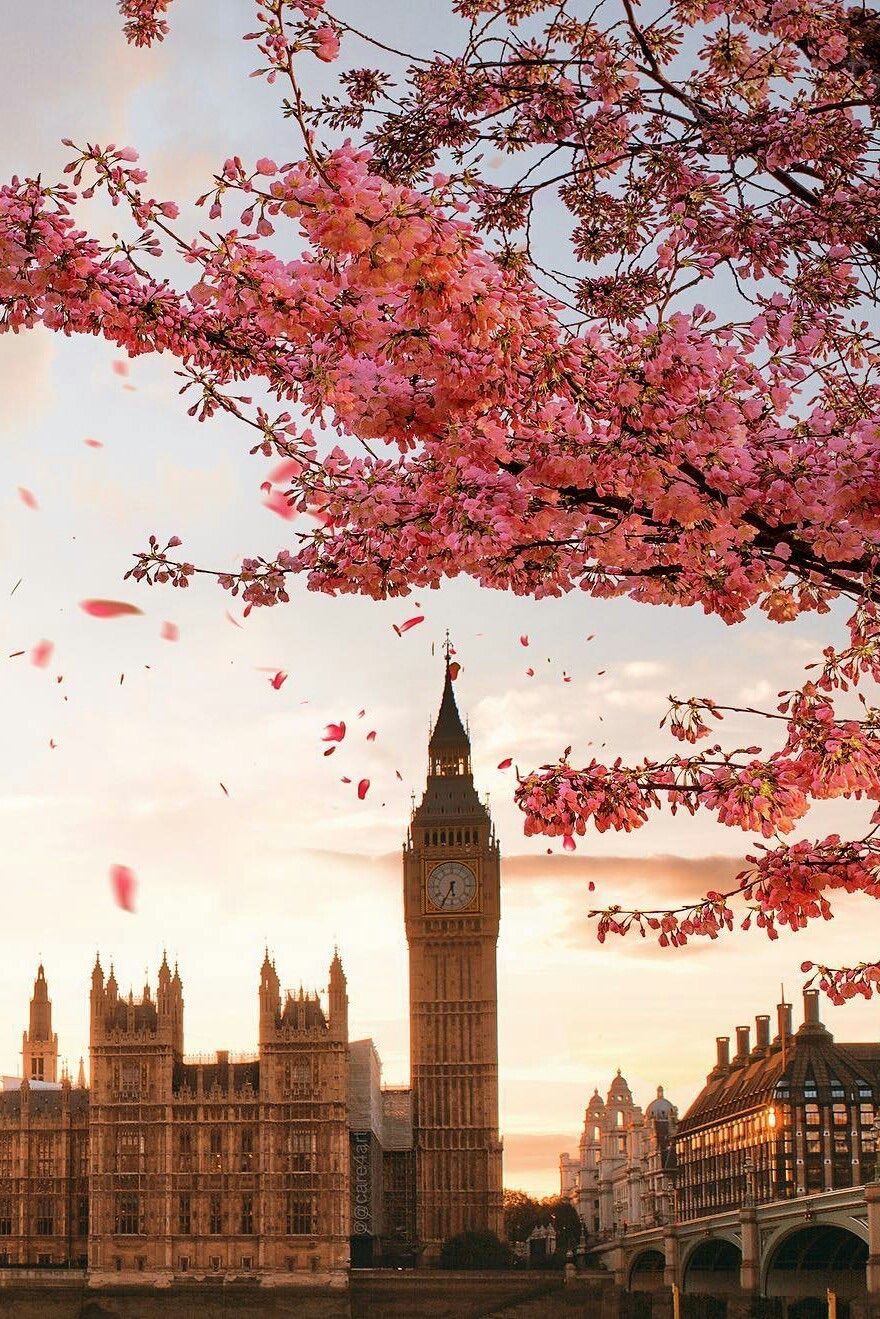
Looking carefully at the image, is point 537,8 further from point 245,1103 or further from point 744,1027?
point 744,1027

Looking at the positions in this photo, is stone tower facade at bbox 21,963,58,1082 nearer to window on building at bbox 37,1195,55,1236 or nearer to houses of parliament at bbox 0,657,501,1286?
houses of parliament at bbox 0,657,501,1286

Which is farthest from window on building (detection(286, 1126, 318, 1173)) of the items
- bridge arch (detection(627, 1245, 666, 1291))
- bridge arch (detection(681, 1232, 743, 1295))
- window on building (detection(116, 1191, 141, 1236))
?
bridge arch (detection(681, 1232, 743, 1295))

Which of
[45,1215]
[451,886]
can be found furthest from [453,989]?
[45,1215]

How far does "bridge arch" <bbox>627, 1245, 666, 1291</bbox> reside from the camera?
87.7m

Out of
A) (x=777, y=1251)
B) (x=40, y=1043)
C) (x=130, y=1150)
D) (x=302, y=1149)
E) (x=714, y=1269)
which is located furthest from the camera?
(x=40, y=1043)

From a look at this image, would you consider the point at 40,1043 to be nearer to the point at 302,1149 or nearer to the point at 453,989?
the point at 453,989

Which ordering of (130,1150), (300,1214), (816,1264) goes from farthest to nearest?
(130,1150) → (300,1214) → (816,1264)

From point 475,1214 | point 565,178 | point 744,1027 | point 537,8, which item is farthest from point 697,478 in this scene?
point 744,1027

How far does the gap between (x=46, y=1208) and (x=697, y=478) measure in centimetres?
8174

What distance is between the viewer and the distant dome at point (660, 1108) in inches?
5285

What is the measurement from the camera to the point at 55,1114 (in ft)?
279

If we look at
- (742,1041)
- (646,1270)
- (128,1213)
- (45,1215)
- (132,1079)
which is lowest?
(646,1270)

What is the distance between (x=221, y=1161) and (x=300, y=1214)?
4353 millimetres

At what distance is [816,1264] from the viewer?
75562mm
